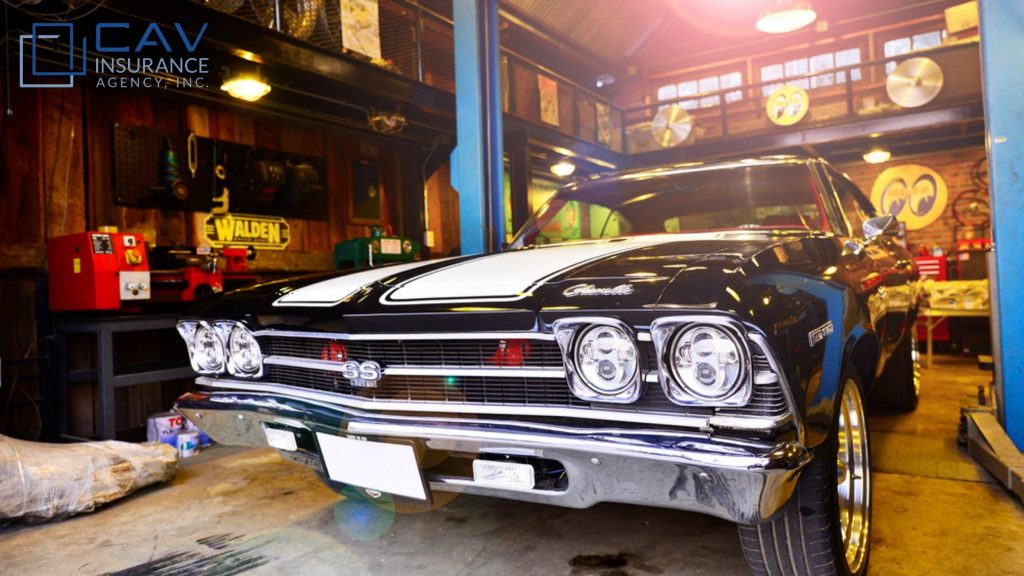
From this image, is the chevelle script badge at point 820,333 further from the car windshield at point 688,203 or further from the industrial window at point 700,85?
the industrial window at point 700,85

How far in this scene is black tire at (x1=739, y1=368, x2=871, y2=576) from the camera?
4.74 feet

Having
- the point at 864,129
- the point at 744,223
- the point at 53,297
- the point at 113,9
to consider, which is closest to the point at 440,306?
the point at 744,223

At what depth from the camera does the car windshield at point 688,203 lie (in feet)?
8.21

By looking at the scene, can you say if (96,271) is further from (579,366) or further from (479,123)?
(579,366)

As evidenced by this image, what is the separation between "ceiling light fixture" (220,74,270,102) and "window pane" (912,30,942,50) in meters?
12.5

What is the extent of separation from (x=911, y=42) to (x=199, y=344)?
14300mm

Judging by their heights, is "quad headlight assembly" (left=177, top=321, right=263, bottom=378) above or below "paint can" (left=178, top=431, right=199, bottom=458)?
above

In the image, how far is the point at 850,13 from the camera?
12.6 meters

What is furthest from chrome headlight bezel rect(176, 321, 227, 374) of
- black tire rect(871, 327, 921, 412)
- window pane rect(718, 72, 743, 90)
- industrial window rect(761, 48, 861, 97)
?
window pane rect(718, 72, 743, 90)

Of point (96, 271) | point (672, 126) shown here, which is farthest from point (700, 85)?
point (96, 271)

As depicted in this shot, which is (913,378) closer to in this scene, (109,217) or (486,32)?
(486,32)

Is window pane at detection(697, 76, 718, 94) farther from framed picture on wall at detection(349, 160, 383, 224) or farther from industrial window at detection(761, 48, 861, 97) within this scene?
framed picture on wall at detection(349, 160, 383, 224)

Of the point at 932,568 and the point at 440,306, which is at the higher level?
the point at 440,306

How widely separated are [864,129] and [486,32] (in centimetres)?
665
